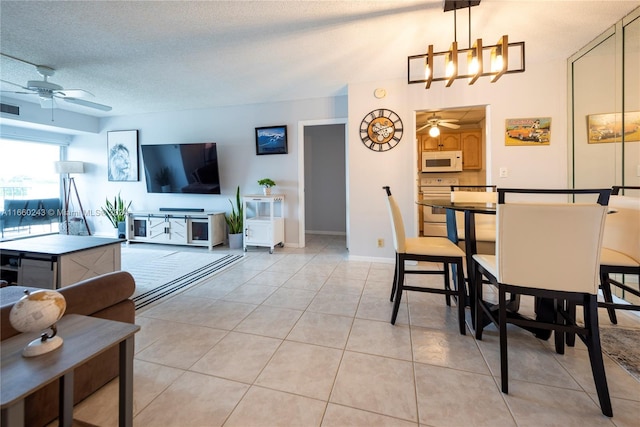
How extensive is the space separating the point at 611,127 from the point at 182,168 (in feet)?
Answer: 18.8

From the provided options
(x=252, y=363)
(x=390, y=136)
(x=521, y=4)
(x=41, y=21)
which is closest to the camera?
(x=252, y=363)

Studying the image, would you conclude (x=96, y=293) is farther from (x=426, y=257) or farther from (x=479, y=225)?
(x=479, y=225)

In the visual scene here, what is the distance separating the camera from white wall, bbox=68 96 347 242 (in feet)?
14.9

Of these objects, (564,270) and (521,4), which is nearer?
(564,270)

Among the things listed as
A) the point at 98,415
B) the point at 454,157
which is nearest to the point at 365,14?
the point at 98,415

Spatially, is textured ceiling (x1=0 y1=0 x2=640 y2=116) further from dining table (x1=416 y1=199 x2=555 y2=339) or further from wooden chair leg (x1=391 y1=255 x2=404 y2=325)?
wooden chair leg (x1=391 y1=255 x2=404 y2=325)

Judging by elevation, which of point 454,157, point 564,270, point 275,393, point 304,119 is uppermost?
point 304,119

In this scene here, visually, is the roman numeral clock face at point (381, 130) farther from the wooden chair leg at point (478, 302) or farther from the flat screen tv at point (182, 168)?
the flat screen tv at point (182, 168)

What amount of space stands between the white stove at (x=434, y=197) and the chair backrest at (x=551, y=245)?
3673mm

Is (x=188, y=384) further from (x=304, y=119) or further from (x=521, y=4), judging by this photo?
(x=304, y=119)

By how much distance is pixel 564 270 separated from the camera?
4.25ft

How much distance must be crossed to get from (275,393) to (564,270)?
1.53 m

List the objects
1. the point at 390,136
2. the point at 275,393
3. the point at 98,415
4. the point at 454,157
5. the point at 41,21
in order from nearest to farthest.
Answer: the point at 98,415
the point at 275,393
the point at 41,21
the point at 390,136
the point at 454,157

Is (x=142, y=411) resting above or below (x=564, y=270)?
below
